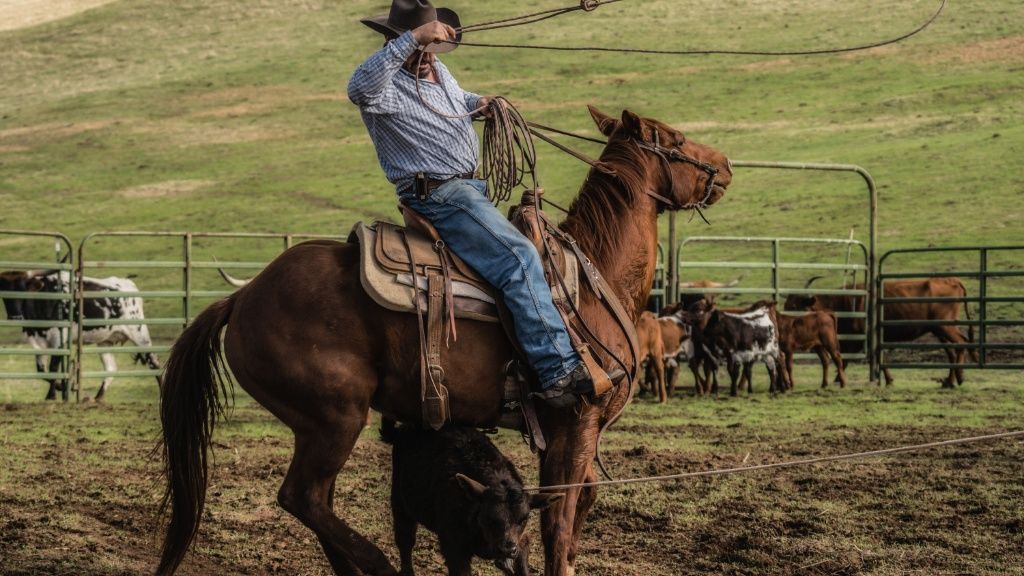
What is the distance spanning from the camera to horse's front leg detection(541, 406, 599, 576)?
529 cm

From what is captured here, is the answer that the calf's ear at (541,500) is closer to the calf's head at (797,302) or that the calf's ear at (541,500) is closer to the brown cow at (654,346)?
the brown cow at (654,346)

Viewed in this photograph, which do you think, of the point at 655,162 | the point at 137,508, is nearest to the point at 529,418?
the point at 655,162

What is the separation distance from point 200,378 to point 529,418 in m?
1.50

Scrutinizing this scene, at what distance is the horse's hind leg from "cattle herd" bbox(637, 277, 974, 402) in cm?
1016

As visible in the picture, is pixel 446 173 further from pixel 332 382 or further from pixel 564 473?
pixel 564 473

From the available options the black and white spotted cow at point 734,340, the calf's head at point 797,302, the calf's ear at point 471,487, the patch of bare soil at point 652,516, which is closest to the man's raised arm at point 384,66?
the calf's ear at point 471,487

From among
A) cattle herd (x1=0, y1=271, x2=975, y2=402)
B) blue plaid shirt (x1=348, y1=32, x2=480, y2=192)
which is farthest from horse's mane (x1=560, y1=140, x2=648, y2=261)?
cattle herd (x1=0, y1=271, x2=975, y2=402)

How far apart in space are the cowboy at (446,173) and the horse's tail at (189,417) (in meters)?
1.05

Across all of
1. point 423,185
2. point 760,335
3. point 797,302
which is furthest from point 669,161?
point 797,302

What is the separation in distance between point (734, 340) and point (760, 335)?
0.40 metres

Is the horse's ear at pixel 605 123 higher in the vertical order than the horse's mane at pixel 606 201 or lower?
higher

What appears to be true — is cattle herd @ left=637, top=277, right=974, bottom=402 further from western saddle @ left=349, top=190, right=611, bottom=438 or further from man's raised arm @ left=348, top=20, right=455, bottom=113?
man's raised arm @ left=348, top=20, right=455, bottom=113

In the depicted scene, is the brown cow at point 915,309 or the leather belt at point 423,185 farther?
the brown cow at point 915,309

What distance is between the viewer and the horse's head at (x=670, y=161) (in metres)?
6.01
